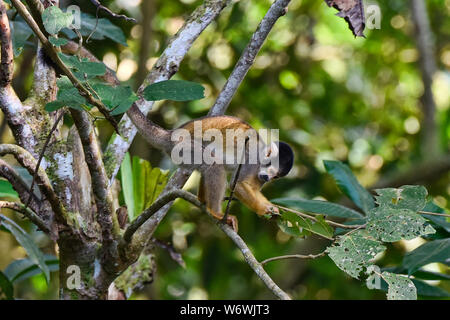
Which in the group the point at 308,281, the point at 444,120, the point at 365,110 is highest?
the point at 365,110

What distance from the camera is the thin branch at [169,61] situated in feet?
7.86

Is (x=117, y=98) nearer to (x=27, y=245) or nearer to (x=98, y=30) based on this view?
(x=27, y=245)

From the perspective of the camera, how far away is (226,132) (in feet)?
9.09

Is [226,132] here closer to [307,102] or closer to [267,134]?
[267,134]

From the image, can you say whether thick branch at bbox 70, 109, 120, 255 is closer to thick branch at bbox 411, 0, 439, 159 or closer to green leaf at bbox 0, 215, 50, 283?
green leaf at bbox 0, 215, 50, 283

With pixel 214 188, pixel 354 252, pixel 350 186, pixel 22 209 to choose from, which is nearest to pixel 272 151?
pixel 350 186

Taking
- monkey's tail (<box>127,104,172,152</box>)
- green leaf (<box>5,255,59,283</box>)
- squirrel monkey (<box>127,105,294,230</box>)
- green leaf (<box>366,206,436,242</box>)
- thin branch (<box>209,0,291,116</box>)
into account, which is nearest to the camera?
green leaf (<box>366,206,436,242</box>)

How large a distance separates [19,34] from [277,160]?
1537mm

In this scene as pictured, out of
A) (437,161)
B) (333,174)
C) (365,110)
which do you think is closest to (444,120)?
(437,161)

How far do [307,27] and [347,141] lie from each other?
1151 millimetres

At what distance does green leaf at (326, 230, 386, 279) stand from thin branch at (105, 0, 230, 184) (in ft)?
3.38

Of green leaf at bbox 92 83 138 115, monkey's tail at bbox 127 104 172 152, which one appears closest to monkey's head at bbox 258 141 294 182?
monkey's tail at bbox 127 104 172 152

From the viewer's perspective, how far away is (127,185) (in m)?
2.82

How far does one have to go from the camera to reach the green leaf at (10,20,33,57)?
234cm
